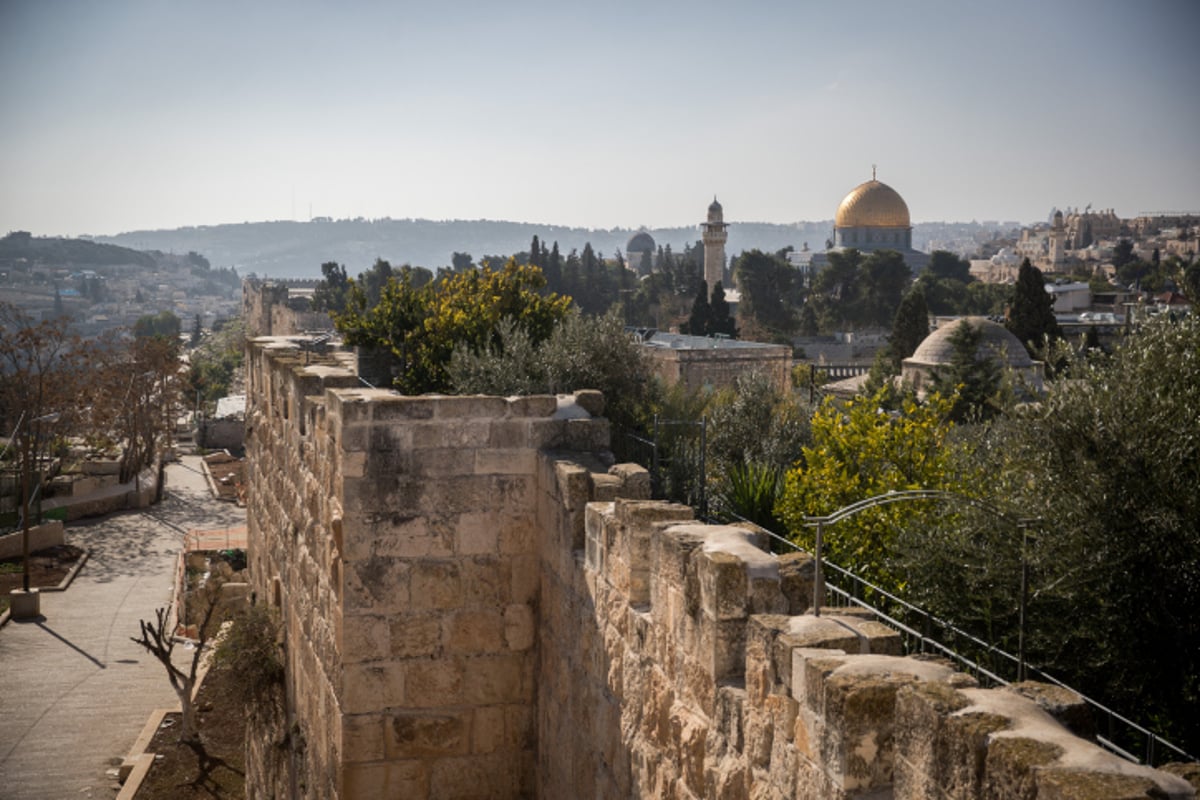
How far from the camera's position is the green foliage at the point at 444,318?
33.0 ft

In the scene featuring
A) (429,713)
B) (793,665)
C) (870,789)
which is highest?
(793,665)

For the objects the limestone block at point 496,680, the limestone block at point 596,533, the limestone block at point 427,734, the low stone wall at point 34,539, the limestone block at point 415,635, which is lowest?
the low stone wall at point 34,539

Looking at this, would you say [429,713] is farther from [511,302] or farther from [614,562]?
[511,302]

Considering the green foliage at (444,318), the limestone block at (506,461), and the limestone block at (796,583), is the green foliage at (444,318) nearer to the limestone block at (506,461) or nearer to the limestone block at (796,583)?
the limestone block at (506,461)

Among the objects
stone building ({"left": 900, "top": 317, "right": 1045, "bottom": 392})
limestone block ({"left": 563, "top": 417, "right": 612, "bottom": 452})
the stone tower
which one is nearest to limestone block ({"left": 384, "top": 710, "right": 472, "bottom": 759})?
limestone block ({"left": 563, "top": 417, "right": 612, "bottom": 452})

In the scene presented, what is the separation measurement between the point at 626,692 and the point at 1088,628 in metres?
1.82

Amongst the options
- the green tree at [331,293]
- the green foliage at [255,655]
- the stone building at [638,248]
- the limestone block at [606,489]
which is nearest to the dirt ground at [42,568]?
the green foliage at [255,655]

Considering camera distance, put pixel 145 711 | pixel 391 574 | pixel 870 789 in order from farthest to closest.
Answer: pixel 145 711 → pixel 391 574 → pixel 870 789

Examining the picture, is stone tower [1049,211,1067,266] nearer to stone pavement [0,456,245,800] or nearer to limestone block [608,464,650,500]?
stone pavement [0,456,245,800]

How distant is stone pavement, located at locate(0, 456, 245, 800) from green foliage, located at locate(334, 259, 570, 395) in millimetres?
5701

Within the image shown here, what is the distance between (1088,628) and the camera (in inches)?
172

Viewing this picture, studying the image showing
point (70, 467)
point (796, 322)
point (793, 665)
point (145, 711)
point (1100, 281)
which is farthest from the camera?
point (1100, 281)

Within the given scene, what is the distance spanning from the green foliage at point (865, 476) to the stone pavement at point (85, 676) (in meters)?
8.81

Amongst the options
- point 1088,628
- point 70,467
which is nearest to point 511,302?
point 1088,628
